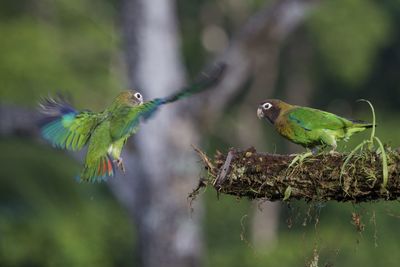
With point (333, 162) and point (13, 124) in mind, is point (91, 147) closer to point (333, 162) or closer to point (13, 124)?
point (333, 162)

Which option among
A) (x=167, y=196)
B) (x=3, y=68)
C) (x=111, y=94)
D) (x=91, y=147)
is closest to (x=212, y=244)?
(x=111, y=94)

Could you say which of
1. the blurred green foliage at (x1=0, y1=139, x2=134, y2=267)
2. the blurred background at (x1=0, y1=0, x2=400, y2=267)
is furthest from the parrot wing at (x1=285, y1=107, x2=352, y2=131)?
the blurred green foliage at (x1=0, y1=139, x2=134, y2=267)

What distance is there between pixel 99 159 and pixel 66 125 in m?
0.57

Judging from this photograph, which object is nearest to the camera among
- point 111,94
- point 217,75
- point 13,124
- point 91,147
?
point 217,75

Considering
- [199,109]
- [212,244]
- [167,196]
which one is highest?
[199,109]

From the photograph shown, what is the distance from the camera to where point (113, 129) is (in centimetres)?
544

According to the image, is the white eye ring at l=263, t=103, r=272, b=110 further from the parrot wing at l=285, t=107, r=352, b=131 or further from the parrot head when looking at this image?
the parrot head

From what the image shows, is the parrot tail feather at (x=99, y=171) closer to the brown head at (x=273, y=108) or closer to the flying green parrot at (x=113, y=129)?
the flying green parrot at (x=113, y=129)

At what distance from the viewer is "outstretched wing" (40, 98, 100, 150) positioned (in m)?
5.84

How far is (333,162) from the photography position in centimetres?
532

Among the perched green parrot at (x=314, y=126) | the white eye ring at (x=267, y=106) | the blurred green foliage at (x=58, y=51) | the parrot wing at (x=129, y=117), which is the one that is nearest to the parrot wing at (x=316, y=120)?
the perched green parrot at (x=314, y=126)

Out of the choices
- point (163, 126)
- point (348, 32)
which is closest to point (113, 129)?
point (163, 126)

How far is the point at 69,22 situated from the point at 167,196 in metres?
16.7

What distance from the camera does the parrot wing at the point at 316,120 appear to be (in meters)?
6.12
